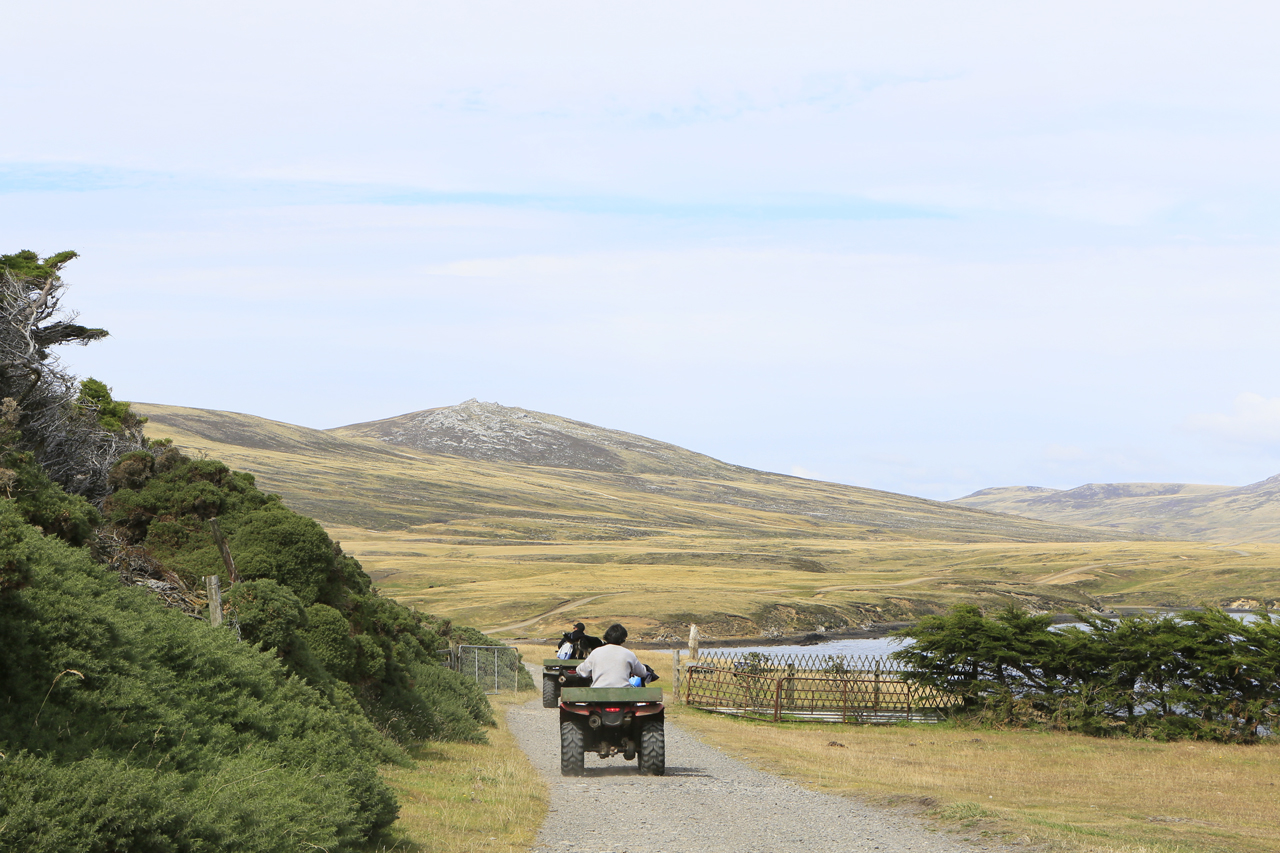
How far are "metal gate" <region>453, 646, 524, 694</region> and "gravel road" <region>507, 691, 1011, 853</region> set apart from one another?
1822 centimetres

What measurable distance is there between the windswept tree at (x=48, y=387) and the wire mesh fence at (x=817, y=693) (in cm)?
1620

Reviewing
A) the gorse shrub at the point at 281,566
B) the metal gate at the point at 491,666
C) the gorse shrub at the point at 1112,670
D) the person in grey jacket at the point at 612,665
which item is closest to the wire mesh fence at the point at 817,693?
the gorse shrub at the point at 1112,670

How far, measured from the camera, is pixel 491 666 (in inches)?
1387

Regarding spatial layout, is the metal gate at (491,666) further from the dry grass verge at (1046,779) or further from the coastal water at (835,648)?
the coastal water at (835,648)

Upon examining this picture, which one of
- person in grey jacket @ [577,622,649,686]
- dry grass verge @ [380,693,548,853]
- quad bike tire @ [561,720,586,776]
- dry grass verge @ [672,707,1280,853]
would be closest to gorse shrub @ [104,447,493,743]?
dry grass verge @ [380,693,548,853]

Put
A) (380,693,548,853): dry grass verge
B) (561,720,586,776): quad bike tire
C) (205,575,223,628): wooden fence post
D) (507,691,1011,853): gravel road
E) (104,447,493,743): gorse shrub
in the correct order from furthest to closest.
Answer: (561,720,586,776): quad bike tire → (104,447,493,743): gorse shrub → (205,575,223,628): wooden fence post → (507,691,1011,853): gravel road → (380,693,548,853): dry grass verge

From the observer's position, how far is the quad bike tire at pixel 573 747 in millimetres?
14398

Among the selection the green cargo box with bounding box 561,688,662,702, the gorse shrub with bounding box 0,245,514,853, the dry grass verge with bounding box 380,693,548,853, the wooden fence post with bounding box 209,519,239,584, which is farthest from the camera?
the wooden fence post with bounding box 209,519,239,584

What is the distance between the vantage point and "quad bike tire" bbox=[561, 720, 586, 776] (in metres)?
14.4

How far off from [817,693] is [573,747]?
1400cm

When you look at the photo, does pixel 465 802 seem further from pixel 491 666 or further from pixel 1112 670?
pixel 491 666

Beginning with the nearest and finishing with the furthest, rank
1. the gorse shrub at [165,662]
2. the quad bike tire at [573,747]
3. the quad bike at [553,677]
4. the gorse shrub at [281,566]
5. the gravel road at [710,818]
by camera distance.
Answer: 1. the gorse shrub at [165,662]
2. the gravel road at [710,818]
3. the gorse shrub at [281,566]
4. the quad bike tire at [573,747]
5. the quad bike at [553,677]

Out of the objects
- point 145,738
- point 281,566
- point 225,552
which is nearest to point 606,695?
point 281,566

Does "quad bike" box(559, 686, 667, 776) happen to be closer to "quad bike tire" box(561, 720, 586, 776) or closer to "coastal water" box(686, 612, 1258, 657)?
"quad bike tire" box(561, 720, 586, 776)
